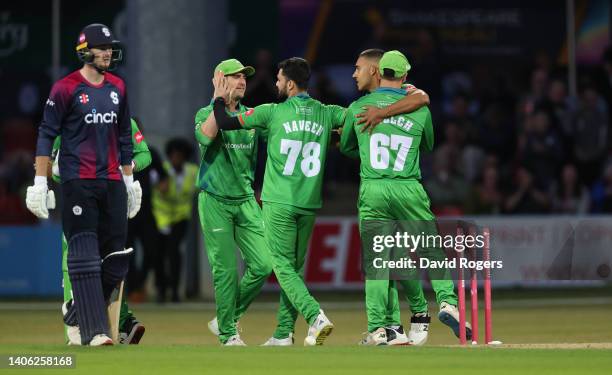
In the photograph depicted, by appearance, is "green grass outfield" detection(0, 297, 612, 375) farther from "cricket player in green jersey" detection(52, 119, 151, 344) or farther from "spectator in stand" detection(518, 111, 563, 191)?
"spectator in stand" detection(518, 111, 563, 191)

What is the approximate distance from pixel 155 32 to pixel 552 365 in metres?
13.5

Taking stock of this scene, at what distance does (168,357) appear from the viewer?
1211cm

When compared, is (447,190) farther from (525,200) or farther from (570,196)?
(570,196)

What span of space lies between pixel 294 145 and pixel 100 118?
2.11 m

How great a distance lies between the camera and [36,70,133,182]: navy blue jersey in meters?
12.7

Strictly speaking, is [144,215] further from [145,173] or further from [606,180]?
[606,180]

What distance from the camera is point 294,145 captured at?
1432 centimetres

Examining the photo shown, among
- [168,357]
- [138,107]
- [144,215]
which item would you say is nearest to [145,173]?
[144,215]

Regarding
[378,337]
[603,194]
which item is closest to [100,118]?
[378,337]

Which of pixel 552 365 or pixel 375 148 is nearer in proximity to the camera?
pixel 552 365

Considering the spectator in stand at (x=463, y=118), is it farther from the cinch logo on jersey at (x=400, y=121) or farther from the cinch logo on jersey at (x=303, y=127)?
the cinch logo on jersey at (x=400, y=121)

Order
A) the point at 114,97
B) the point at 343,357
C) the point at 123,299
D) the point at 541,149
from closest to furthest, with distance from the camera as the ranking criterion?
the point at 343,357 < the point at 114,97 < the point at 123,299 < the point at 541,149

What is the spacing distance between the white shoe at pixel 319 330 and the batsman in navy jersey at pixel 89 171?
6.05ft

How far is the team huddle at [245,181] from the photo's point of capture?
41.9 feet
